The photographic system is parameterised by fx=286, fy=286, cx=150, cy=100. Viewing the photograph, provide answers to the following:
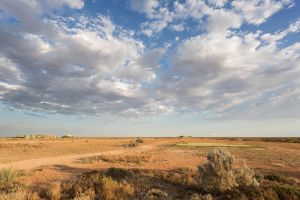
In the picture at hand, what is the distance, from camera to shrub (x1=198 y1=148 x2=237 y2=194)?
1132cm

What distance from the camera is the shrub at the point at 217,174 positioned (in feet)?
37.1

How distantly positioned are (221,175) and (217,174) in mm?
191

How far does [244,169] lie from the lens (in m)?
12.3

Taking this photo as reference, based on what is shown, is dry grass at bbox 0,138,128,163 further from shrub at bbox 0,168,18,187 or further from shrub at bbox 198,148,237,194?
shrub at bbox 198,148,237,194

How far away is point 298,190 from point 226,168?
367cm

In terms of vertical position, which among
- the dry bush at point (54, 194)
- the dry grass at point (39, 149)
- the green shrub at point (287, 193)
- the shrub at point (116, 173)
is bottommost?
the dry bush at point (54, 194)

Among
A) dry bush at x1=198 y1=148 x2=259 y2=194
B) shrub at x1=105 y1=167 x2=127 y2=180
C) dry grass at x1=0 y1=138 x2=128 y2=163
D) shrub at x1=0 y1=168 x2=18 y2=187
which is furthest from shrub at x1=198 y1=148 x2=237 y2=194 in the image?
dry grass at x1=0 y1=138 x2=128 y2=163

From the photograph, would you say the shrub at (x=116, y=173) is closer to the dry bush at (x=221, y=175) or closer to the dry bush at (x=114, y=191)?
the dry bush at (x=114, y=191)

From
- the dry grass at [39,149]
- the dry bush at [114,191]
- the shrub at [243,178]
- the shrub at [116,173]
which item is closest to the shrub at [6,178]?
the shrub at [116,173]

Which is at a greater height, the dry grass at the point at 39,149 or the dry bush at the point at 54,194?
the dry grass at the point at 39,149

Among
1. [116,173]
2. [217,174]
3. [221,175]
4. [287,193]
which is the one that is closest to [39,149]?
[116,173]

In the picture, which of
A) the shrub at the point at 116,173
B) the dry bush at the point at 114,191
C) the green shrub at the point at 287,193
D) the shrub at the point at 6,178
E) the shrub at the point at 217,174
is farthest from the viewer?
the shrub at the point at 116,173

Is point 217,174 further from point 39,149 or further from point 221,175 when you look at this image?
point 39,149

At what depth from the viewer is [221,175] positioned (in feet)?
38.0
